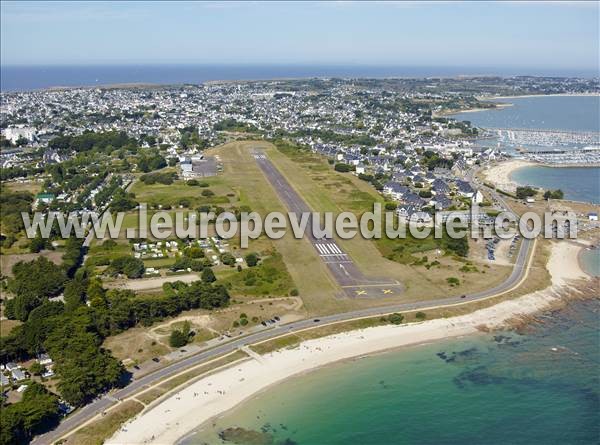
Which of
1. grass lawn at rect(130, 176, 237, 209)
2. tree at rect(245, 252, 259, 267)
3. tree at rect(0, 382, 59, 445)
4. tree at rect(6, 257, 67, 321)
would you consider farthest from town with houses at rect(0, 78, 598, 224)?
tree at rect(0, 382, 59, 445)

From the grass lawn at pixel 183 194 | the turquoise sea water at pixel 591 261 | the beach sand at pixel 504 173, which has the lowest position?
the turquoise sea water at pixel 591 261

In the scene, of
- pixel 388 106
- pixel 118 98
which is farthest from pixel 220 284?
pixel 118 98

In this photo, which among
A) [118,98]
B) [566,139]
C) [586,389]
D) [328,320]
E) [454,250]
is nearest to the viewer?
[586,389]

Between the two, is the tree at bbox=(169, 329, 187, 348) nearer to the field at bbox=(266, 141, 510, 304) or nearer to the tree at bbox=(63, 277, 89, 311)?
the tree at bbox=(63, 277, 89, 311)

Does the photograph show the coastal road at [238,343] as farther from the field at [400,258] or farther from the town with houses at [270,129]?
the town with houses at [270,129]

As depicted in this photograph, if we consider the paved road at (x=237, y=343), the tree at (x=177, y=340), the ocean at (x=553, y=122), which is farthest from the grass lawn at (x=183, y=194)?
the ocean at (x=553, y=122)

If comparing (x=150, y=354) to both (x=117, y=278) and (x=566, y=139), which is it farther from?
(x=566, y=139)

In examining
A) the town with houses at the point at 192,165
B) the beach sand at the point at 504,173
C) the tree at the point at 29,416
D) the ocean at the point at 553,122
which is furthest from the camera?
the ocean at the point at 553,122

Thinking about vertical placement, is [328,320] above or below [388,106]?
below
